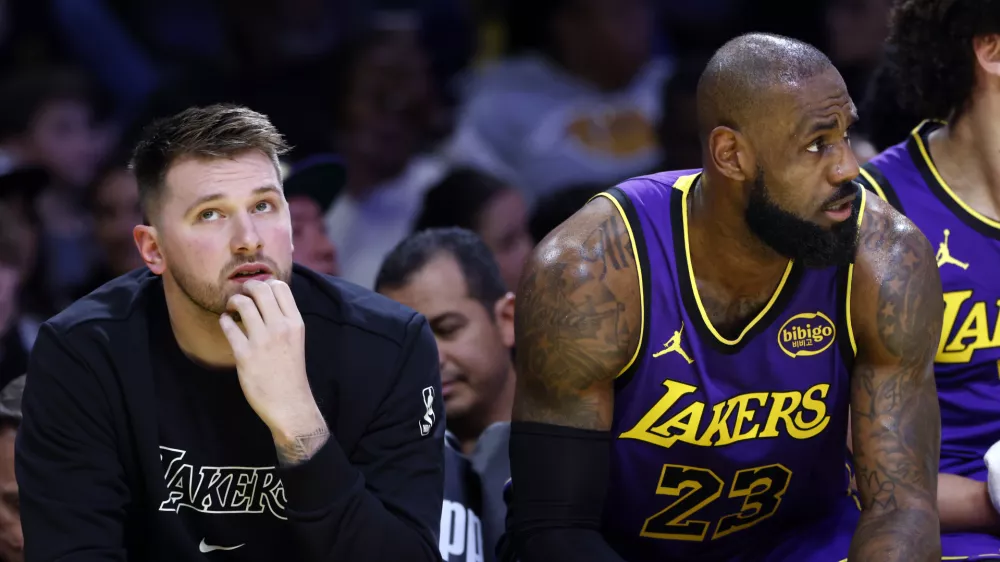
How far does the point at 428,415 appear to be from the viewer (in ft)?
9.33

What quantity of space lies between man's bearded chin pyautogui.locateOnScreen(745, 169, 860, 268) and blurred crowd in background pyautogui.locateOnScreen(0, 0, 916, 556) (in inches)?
84.0

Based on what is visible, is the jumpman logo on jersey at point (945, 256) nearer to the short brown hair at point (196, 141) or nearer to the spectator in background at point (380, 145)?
the short brown hair at point (196, 141)

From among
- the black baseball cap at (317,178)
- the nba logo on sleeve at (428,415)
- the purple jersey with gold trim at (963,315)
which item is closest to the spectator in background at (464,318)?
the black baseball cap at (317,178)

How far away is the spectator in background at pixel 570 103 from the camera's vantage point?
5.85m

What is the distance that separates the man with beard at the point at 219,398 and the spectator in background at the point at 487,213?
2.03 m

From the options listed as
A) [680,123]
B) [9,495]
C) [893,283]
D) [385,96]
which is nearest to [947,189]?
[893,283]

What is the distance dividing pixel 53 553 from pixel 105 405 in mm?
294

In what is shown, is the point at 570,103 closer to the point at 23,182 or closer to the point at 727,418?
the point at 23,182

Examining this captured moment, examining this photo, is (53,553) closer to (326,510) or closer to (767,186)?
(326,510)

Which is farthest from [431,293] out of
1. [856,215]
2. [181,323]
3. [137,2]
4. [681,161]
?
[137,2]

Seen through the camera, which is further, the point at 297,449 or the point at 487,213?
the point at 487,213

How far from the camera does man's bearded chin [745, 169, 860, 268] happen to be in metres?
2.68

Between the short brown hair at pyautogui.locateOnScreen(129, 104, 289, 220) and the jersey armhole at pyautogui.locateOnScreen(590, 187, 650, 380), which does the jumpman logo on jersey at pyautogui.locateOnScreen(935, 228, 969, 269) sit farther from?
the short brown hair at pyautogui.locateOnScreen(129, 104, 289, 220)

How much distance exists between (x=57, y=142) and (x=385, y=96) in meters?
1.43
